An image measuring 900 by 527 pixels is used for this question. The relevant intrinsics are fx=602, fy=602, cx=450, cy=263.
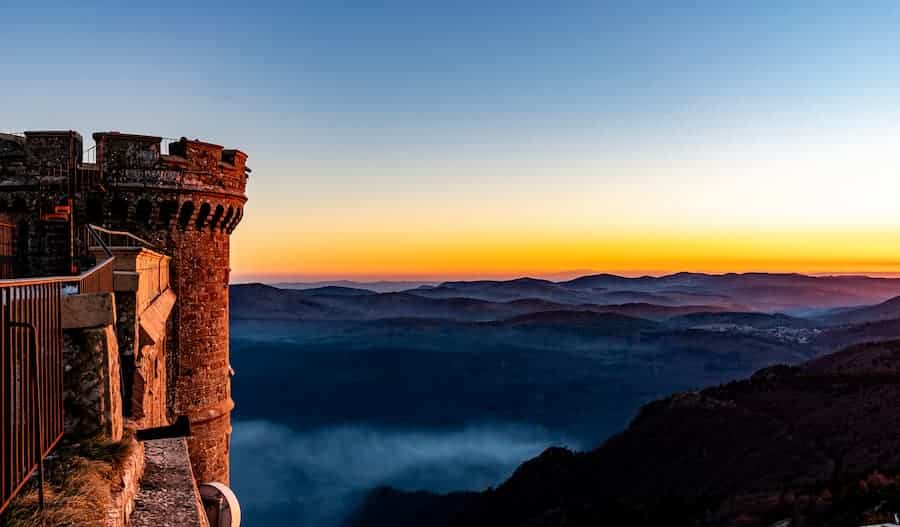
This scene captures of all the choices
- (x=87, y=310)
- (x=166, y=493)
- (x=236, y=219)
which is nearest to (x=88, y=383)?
(x=87, y=310)

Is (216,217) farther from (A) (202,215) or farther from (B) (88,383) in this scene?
(B) (88,383)

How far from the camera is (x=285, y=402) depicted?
154000 mm

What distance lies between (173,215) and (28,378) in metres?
9.18

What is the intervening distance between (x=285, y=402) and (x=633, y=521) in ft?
464

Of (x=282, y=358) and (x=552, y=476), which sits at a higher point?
(x=552, y=476)

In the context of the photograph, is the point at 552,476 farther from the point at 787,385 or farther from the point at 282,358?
the point at 282,358

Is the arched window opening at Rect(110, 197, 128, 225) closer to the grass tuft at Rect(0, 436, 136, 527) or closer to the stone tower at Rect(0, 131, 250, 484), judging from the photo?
the stone tower at Rect(0, 131, 250, 484)

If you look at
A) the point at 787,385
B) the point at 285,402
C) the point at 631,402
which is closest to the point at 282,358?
the point at 285,402

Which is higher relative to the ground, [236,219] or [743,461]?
[236,219]

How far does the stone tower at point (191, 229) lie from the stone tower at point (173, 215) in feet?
0.07

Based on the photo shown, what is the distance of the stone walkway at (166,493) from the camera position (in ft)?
19.4

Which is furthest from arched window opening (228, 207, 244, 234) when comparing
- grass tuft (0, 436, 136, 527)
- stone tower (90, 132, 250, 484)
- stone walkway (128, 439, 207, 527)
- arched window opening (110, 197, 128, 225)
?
grass tuft (0, 436, 136, 527)

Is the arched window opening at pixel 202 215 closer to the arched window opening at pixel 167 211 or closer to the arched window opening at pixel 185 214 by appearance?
the arched window opening at pixel 185 214

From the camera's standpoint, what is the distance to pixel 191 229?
13.6 meters
